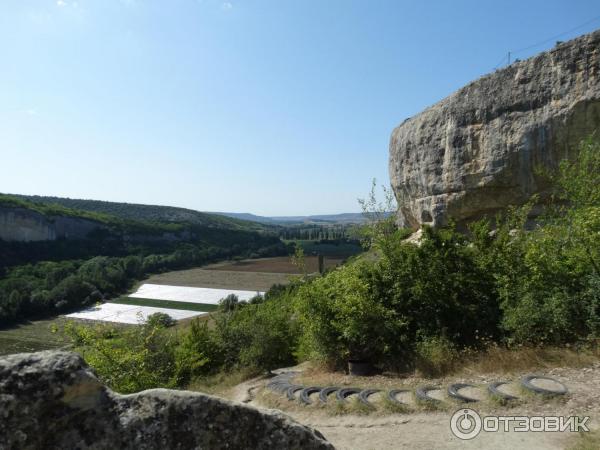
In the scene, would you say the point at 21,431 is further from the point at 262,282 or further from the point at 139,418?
the point at 262,282

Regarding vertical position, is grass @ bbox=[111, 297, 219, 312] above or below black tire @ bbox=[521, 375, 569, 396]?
below

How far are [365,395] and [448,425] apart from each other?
2202mm

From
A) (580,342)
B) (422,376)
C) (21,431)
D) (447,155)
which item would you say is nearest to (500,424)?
(422,376)

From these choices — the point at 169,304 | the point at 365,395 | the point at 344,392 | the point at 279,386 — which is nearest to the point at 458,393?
the point at 365,395

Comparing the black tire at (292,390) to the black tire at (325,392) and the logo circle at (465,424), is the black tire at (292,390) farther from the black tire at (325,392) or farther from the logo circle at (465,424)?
the logo circle at (465,424)

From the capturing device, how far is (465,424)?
682 cm

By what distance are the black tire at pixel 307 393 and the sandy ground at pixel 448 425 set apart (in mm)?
611

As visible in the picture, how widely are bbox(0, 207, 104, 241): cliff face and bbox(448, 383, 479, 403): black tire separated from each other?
9839cm

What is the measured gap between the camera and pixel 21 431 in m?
2.47

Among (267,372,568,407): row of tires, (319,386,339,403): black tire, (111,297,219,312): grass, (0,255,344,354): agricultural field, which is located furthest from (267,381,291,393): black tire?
(111,297,219,312): grass

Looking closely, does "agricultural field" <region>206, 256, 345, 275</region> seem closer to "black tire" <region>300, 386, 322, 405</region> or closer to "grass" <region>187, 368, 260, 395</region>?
"grass" <region>187, 368, 260, 395</region>

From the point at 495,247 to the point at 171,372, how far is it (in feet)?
37.5

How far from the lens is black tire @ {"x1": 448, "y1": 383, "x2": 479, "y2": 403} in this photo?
296 inches

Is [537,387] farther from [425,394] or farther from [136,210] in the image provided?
[136,210]
